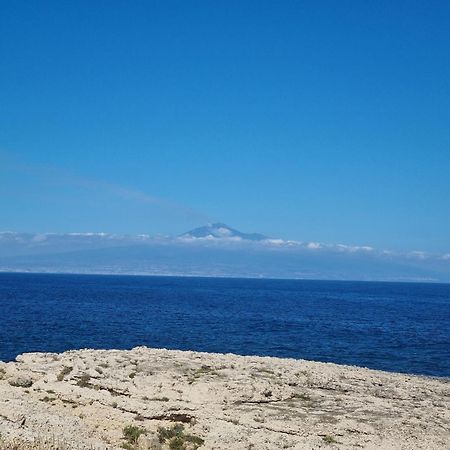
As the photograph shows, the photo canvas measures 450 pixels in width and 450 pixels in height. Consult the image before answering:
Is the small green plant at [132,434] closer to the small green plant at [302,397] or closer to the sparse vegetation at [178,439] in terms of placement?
the sparse vegetation at [178,439]

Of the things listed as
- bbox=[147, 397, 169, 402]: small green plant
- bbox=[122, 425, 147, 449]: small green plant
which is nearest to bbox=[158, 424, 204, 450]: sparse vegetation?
bbox=[122, 425, 147, 449]: small green plant

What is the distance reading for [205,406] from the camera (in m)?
28.5

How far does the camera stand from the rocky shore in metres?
23.3

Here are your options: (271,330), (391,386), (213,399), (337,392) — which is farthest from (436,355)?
(213,399)

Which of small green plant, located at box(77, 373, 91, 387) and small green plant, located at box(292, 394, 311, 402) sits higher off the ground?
small green plant, located at box(77, 373, 91, 387)

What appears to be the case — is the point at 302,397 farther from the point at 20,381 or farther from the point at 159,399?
the point at 20,381

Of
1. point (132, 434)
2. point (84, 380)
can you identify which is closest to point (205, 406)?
point (132, 434)

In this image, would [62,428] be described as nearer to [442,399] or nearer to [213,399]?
[213,399]

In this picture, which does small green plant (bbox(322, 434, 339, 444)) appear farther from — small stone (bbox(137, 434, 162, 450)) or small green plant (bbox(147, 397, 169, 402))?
small green plant (bbox(147, 397, 169, 402))

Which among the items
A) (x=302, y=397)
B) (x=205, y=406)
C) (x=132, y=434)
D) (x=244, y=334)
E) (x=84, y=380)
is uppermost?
(x=84, y=380)

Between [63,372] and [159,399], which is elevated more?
[63,372]

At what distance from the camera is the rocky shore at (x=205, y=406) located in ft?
76.4

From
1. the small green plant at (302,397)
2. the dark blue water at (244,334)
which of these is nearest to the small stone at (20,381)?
the small green plant at (302,397)

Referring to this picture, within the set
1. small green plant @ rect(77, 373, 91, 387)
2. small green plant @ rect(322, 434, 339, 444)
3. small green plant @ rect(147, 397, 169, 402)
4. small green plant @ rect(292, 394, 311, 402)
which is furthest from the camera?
small green plant @ rect(292, 394, 311, 402)
